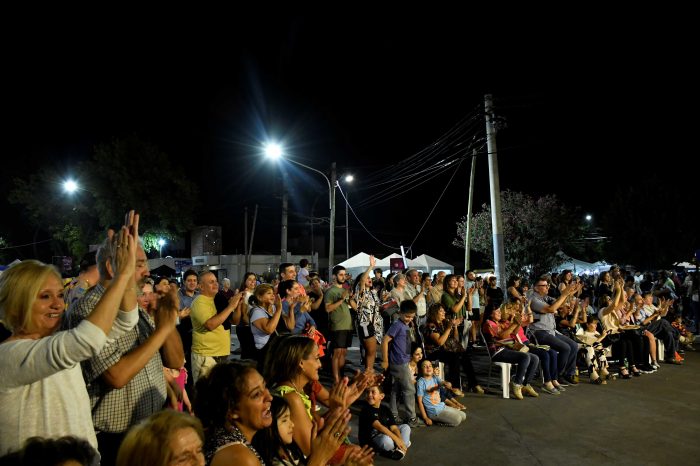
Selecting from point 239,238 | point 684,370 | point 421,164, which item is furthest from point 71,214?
point 684,370

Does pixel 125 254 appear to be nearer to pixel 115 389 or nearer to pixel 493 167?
pixel 115 389

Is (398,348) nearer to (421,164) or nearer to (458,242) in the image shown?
(421,164)

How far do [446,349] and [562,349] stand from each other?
2.15 meters

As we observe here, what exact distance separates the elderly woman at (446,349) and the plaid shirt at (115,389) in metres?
5.44

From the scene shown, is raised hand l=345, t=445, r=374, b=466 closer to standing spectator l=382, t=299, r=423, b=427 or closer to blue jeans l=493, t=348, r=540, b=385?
standing spectator l=382, t=299, r=423, b=427

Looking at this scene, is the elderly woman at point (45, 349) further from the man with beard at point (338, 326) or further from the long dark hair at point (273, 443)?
the man with beard at point (338, 326)

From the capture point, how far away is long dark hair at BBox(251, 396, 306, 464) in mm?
2701

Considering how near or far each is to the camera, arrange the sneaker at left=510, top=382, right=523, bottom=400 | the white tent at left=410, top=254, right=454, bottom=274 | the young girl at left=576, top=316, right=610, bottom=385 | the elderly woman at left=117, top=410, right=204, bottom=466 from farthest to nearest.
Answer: the white tent at left=410, top=254, right=454, bottom=274, the young girl at left=576, top=316, right=610, bottom=385, the sneaker at left=510, top=382, right=523, bottom=400, the elderly woman at left=117, top=410, right=204, bottom=466

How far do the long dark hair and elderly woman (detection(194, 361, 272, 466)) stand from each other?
290 mm

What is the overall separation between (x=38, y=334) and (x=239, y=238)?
4719 centimetres

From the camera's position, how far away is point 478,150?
52.4 ft

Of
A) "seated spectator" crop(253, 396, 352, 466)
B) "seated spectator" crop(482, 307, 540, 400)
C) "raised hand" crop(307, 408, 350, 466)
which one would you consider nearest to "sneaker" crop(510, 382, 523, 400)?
"seated spectator" crop(482, 307, 540, 400)

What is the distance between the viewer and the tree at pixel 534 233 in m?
24.4

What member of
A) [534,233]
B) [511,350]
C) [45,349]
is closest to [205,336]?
[45,349]
